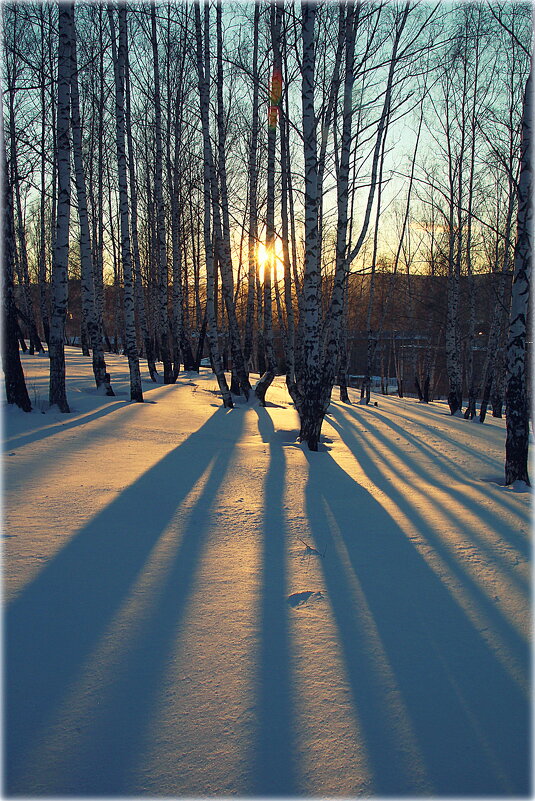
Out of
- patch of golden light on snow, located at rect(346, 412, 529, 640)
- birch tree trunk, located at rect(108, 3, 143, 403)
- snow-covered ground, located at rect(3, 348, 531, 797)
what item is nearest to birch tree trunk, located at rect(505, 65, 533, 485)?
snow-covered ground, located at rect(3, 348, 531, 797)

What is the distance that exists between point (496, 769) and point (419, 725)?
0.82 feet

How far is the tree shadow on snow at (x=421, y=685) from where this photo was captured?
1.44m

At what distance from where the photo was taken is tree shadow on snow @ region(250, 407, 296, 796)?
4.57 ft

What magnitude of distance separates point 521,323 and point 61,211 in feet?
21.1

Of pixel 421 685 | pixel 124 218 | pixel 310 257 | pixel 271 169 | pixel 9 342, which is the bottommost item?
pixel 421 685

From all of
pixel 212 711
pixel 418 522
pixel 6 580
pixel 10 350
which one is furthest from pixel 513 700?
pixel 10 350

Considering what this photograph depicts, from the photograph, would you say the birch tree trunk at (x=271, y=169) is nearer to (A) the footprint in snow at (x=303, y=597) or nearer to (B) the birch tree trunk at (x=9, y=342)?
(B) the birch tree trunk at (x=9, y=342)

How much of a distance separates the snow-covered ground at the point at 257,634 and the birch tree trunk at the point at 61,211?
106 inches

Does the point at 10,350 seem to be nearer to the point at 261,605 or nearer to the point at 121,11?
the point at 261,605

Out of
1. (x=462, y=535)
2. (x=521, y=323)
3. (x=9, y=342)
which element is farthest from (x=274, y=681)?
(x=9, y=342)

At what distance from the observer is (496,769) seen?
1463mm

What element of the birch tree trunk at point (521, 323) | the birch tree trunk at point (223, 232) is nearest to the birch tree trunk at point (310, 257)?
the birch tree trunk at point (223, 232)

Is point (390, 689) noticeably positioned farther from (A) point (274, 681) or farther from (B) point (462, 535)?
(B) point (462, 535)

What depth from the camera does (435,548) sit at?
3.00m
